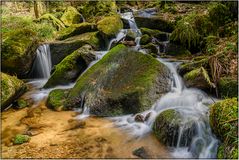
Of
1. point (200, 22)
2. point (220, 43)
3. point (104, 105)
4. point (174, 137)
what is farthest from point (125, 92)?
point (200, 22)

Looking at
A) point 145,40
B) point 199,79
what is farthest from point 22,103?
point 145,40

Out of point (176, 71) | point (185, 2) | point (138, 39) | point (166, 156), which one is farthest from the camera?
point (185, 2)

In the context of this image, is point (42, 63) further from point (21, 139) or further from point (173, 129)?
point (173, 129)

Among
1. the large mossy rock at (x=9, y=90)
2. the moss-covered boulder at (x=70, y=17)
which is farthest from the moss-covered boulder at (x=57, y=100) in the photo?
the moss-covered boulder at (x=70, y=17)

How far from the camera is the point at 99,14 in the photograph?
1477 cm

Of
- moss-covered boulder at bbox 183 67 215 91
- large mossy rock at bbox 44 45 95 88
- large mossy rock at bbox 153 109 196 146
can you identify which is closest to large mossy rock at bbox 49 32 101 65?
large mossy rock at bbox 44 45 95 88

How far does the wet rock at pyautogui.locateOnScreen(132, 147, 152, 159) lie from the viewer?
16.3ft

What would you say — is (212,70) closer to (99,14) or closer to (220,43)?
(220,43)

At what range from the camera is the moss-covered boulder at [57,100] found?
23.5 feet

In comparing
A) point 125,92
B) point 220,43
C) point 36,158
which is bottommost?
point 36,158

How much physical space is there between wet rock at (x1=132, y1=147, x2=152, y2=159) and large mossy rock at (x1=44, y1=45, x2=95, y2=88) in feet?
13.5

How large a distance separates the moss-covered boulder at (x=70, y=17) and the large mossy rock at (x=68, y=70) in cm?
494

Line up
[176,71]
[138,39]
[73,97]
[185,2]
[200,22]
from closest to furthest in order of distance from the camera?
1. [73,97]
2. [176,71]
3. [200,22]
4. [138,39]
5. [185,2]

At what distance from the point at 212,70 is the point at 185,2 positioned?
34.8 feet
